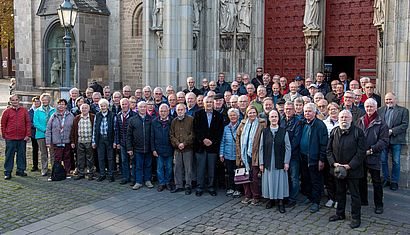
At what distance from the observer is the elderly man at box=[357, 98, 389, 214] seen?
768 cm

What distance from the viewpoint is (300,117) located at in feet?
27.5

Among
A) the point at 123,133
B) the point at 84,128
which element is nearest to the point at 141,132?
the point at 123,133

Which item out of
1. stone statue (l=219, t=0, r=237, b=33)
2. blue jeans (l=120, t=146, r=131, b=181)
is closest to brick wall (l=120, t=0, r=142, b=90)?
stone statue (l=219, t=0, r=237, b=33)

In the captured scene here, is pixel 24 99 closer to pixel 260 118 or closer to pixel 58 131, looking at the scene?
pixel 58 131

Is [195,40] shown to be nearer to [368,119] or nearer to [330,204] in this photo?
[368,119]

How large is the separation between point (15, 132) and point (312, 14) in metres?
8.19

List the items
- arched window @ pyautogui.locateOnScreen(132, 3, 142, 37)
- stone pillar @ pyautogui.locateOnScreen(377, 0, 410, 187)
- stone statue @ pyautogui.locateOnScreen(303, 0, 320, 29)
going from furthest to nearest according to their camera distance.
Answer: arched window @ pyautogui.locateOnScreen(132, 3, 142, 37)
stone statue @ pyautogui.locateOnScreen(303, 0, 320, 29)
stone pillar @ pyautogui.locateOnScreen(377, 0, 410, 187)

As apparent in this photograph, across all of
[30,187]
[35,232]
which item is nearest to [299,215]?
[35,232]

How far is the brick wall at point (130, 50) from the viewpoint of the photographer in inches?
728

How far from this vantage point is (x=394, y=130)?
893 centimetres

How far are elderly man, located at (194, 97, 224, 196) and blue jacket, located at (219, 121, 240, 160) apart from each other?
0.16 meters

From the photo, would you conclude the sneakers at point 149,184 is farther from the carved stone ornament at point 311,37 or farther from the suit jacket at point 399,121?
the carved stone ornament at point 311,37

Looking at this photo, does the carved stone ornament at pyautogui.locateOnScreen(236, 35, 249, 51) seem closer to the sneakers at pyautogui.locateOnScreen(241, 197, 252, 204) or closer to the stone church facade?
the stone church facade

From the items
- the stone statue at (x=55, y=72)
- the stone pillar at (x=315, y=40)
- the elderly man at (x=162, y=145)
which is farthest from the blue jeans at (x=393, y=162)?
the stone statue at (x=55, y=72)
